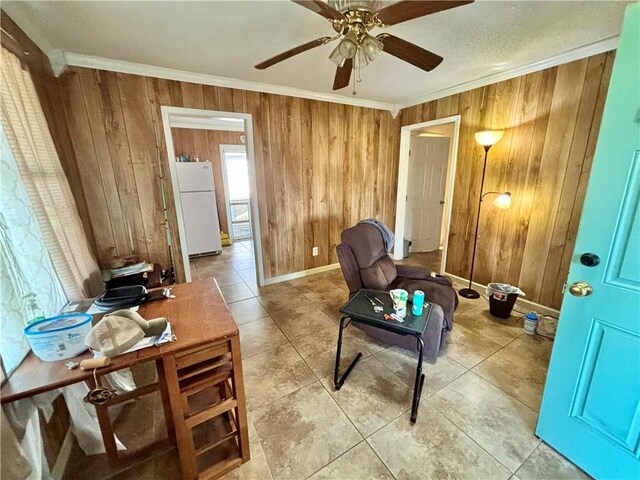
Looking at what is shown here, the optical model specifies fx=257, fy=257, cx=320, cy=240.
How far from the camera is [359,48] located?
58.9 inches

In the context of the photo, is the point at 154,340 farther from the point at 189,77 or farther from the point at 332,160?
the point at 332,160

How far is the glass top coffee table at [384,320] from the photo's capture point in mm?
1566

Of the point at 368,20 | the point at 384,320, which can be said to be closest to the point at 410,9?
the point at 368,20

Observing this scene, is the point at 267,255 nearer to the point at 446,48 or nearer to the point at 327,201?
the point at 327,201

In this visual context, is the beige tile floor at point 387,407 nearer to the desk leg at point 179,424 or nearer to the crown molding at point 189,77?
the desk leg at point 179,424

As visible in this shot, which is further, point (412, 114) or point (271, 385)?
point (412, 114)

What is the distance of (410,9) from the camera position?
1234 mm

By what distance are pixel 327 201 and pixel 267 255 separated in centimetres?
118

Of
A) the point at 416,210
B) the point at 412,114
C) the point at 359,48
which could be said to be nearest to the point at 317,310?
the point at 359,48

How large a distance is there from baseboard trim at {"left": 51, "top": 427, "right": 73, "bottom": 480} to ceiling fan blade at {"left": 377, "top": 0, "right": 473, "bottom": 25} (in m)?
2.72

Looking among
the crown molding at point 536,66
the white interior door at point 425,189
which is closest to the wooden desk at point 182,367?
the crown molding at point 536,66

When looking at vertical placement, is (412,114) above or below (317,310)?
above

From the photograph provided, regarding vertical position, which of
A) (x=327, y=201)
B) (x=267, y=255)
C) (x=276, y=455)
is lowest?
(x=276, y=455)

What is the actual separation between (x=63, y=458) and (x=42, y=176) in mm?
1565
